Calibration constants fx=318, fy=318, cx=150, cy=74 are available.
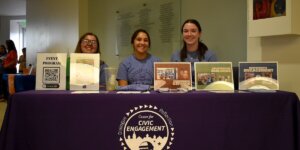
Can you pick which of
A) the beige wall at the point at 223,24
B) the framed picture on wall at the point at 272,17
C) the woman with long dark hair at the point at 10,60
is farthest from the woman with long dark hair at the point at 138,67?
the woman with long dark hair at the point at 10,60

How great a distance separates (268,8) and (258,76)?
0.70 meters

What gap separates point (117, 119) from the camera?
5.49 feet

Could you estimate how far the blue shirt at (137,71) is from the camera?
91.4 inches

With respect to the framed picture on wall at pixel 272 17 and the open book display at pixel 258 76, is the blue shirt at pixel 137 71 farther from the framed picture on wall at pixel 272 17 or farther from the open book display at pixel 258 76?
the framed picture on wall at pixel 272 17

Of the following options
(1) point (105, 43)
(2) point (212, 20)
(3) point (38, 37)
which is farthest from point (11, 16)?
(2) point (212, 20)

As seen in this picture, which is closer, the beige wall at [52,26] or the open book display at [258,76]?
the open book display at [258,76]

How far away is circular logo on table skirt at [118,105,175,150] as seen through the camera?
1.67 meters

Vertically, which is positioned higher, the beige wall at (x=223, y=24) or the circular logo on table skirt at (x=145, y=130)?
the beige wall at (x=223, y=24)

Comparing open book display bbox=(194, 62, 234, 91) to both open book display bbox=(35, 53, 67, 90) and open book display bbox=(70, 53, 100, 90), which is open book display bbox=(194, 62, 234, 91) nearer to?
open book display bbox=(70, 53, 100, 90)

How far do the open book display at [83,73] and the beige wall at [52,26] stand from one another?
11.8 feet

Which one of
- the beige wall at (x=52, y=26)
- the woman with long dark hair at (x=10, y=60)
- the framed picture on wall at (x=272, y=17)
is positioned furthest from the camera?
the woman with long dark hair at (x=10, y=60)

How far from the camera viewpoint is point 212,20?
10.3ft

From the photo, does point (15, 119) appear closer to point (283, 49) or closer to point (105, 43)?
point (283, 49)

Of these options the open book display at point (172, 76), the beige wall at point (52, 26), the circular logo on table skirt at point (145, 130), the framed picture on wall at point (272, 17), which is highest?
the beige wall at point (52, 26)
